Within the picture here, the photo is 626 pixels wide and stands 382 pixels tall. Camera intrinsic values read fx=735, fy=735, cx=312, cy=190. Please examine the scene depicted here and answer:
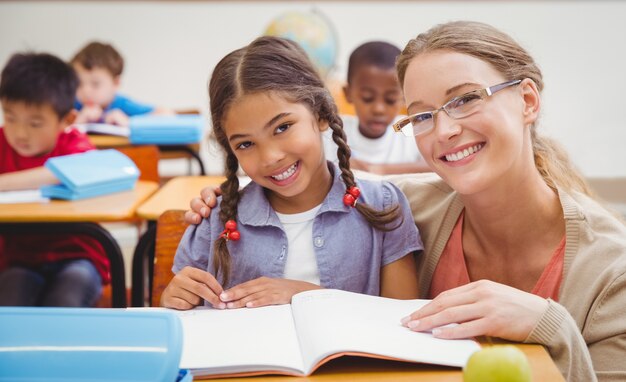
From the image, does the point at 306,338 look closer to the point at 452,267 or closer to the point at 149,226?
the point at 452,267

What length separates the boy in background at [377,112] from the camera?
9.61 feet

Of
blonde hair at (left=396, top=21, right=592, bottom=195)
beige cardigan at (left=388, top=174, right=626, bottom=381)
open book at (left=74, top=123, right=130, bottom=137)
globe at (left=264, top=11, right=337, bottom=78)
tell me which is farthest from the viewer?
globe at (left=264, top=11, right=337, bottom=78)

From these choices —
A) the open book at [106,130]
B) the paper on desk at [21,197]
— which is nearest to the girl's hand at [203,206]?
the paper on desk at [21,197]

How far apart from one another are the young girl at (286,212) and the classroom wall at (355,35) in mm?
4130

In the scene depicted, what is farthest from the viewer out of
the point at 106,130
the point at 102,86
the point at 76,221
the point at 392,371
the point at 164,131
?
the point at 102,86

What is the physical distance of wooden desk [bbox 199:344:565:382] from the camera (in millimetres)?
944

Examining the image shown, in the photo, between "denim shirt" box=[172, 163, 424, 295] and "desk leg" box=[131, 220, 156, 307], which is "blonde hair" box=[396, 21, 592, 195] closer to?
"denim shirt" box=[172, 163, 424, 295]

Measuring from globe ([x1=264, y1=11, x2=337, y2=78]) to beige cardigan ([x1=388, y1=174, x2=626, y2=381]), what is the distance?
11.1 ft

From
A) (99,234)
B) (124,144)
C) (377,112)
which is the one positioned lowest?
(124,144)

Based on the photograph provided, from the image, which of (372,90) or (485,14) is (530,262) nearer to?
(372,90)

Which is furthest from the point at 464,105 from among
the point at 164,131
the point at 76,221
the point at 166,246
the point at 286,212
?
the point at 164,131

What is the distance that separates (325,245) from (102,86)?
10.9 feet

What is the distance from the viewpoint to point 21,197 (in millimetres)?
2354

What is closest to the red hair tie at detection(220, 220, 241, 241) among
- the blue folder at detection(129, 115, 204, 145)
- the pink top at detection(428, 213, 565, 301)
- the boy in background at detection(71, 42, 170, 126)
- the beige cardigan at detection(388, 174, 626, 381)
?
the pink top at detection(428, 213, 565, 301)
